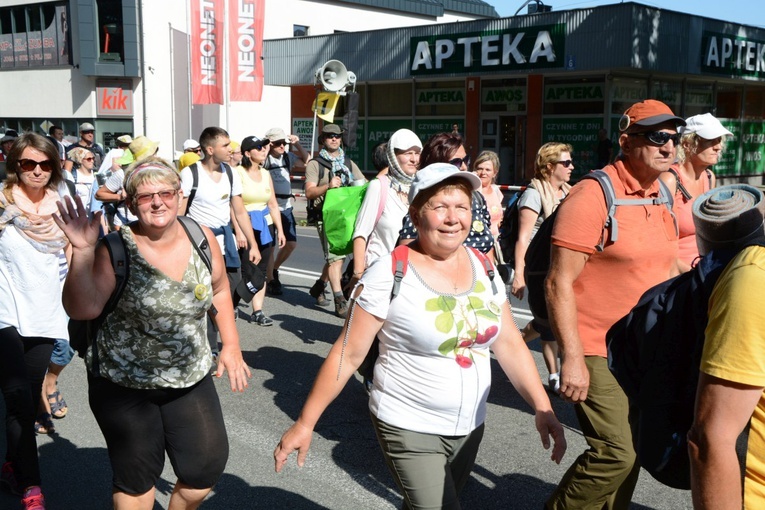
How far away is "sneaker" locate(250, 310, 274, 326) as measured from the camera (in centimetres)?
871

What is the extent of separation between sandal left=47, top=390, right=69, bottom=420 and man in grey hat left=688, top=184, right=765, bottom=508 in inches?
186

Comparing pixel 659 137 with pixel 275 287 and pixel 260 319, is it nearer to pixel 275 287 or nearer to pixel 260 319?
pixel 260 319

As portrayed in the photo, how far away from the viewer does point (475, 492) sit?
15.0 ft

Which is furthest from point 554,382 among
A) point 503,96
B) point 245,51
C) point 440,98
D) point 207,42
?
point 440,98

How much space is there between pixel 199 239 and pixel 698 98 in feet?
81.1

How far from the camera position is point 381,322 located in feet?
10.0

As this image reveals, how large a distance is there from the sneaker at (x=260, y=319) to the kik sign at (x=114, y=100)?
89.8ft

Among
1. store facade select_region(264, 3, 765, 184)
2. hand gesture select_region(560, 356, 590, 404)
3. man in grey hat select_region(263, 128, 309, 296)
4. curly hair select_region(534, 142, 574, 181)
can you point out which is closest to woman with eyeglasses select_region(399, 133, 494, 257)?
hand gesture select_region(560, 356, 590, 404)

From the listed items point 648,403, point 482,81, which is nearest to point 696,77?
point 482,81

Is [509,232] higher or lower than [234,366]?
higher

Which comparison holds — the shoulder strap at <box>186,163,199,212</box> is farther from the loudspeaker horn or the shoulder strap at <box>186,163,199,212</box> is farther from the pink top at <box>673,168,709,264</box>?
the loudspeaker horn

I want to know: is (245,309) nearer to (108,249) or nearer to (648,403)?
(108,249)

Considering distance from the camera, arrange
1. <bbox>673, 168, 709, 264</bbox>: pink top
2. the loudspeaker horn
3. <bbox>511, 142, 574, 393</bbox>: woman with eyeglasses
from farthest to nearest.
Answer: the loudspeaker horn, <bbox>511, 142, 574, 393</bbox>: woman with eyeglasses, <bbox>673, 168, 709, 264</bbox>: pink top

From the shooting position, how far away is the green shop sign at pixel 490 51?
22.2m
